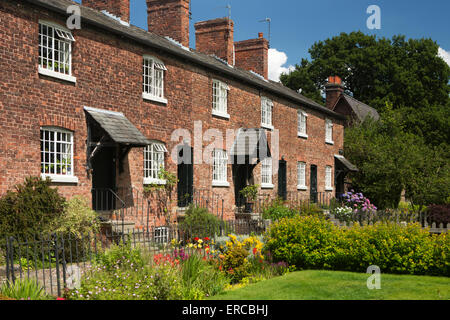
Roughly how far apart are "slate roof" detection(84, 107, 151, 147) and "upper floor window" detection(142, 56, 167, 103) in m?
1.80

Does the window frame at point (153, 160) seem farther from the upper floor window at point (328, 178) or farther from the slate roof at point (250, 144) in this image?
the upper floor window at point (328, 178)

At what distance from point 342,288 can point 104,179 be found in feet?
27.5

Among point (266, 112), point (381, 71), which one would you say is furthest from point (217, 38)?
point (381, 71)

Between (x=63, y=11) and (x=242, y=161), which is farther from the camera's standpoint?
(x=242, y=161)

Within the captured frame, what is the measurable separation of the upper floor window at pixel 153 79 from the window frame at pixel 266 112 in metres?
7.76

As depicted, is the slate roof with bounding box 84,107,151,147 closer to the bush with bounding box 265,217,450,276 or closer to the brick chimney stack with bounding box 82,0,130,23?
the bush with bounding box 265,217,450,276

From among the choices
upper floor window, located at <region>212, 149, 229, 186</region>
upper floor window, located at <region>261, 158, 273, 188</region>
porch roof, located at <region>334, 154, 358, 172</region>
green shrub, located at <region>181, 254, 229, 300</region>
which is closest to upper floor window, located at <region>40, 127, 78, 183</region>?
green shrub, located at <region>181, 254, 229, 300</region>

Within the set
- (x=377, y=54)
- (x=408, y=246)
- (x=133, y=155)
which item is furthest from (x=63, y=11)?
(x=377, y=54)

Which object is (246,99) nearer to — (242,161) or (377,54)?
(242,161)

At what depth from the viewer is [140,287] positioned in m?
9.02

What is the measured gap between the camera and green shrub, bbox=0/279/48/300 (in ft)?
27.4

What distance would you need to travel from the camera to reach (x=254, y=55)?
29.0 metres
